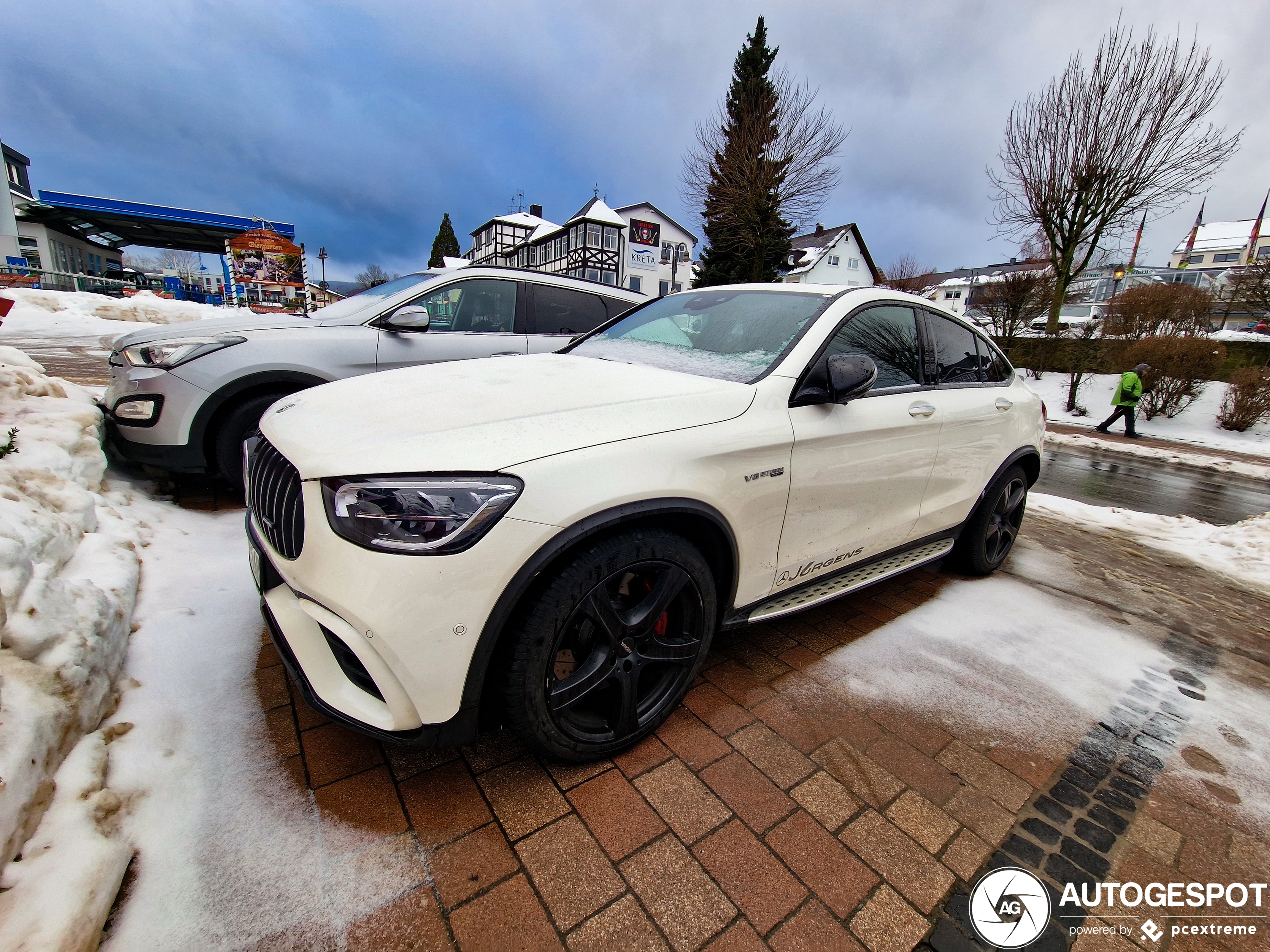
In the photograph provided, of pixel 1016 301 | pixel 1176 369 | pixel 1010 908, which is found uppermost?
pixel 1016 301

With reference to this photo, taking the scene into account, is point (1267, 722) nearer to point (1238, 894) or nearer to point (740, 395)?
point (1238, 894)

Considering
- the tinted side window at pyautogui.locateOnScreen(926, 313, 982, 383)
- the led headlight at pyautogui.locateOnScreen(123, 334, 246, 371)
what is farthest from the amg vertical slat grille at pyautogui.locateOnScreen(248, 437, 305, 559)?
the tinted side window at pyautogui.locateOnScreen(926, 313, 982, 383)

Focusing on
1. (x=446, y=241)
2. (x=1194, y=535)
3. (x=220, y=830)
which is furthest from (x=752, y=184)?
(x=446, y=241)

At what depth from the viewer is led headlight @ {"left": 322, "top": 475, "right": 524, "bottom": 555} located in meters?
1.38

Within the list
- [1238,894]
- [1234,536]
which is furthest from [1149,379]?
[1238,894]

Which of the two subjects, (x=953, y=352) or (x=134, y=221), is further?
(x=134, y=221)

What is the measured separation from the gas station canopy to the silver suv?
38.9 meters

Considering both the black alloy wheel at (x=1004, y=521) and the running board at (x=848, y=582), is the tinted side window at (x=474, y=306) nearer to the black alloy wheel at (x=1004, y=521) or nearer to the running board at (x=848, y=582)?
the running board at (x=848, y=582)

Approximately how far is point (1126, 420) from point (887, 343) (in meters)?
14.0

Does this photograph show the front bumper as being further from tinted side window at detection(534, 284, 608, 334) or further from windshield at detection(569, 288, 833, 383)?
tinted side window at detection(534, 284, 608, 334)

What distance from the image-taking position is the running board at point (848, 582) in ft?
7.34

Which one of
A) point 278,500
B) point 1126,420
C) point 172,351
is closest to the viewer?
point 278,500

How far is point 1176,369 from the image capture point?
42.2ft

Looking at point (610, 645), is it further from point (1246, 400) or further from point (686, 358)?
point (1246, 400)
